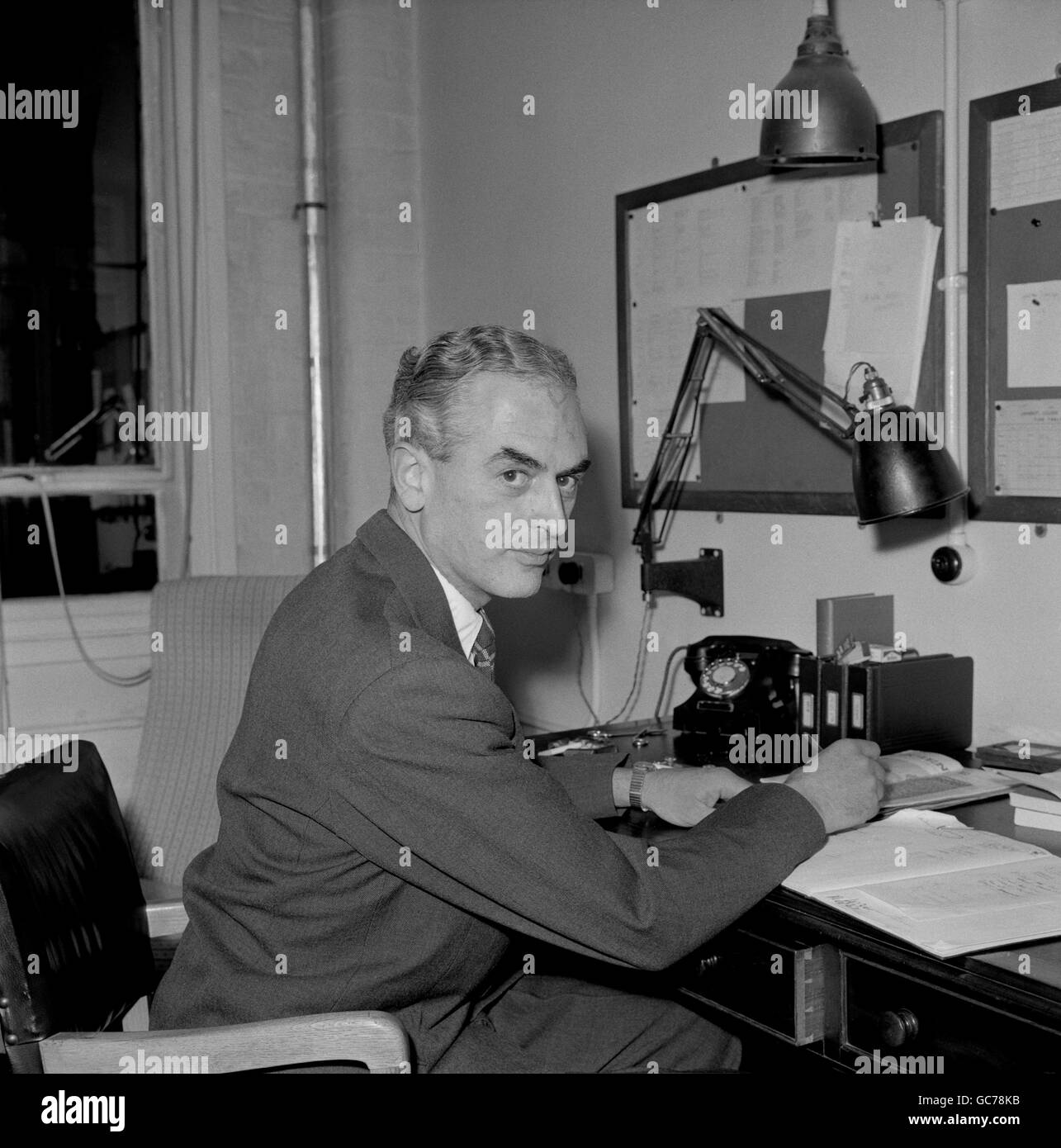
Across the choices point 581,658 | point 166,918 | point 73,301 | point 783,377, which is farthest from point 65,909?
point 73,301

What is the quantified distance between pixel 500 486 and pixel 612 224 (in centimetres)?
153

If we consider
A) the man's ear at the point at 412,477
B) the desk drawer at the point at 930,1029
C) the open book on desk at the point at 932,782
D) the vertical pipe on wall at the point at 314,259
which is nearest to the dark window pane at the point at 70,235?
the vertical pipe on wall at the point at 314,259

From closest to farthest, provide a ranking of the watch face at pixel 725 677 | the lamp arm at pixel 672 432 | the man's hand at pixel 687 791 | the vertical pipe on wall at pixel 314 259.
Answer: the man's hand at pixel 687 791
the watch face at pixel 725 677
the lamp arm at pixel 672 432
the vertical pipe on wall at pixel 314 259

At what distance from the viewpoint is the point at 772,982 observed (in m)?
1.45

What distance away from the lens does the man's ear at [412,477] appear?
145cm

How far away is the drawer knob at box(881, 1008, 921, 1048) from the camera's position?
128 centimetres

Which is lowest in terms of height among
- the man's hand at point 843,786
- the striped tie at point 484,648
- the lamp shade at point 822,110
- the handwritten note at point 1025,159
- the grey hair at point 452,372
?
the man's hand at point 843,786

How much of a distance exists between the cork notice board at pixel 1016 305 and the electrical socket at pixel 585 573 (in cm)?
92

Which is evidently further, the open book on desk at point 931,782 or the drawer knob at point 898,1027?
the open book on desk at point 931,782

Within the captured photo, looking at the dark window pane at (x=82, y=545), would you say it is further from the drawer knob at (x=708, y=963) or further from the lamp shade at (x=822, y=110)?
the drawer knob at (x=708, y=963)

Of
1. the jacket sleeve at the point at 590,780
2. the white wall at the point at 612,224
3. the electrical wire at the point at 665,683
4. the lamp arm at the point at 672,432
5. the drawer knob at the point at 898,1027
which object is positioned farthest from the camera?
the electrical wire at the point at 665,683

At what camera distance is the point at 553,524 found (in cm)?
145

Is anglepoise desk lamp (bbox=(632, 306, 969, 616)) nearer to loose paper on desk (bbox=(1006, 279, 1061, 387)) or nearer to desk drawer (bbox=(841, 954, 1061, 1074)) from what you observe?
loose paper on desk (bbox=(1006, 279, 1061, 387))

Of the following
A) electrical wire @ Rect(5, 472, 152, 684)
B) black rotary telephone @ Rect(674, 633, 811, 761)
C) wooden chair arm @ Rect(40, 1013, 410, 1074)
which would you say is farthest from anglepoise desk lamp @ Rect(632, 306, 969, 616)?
electrical wire @ Rect(5, 472, 152, 684)
